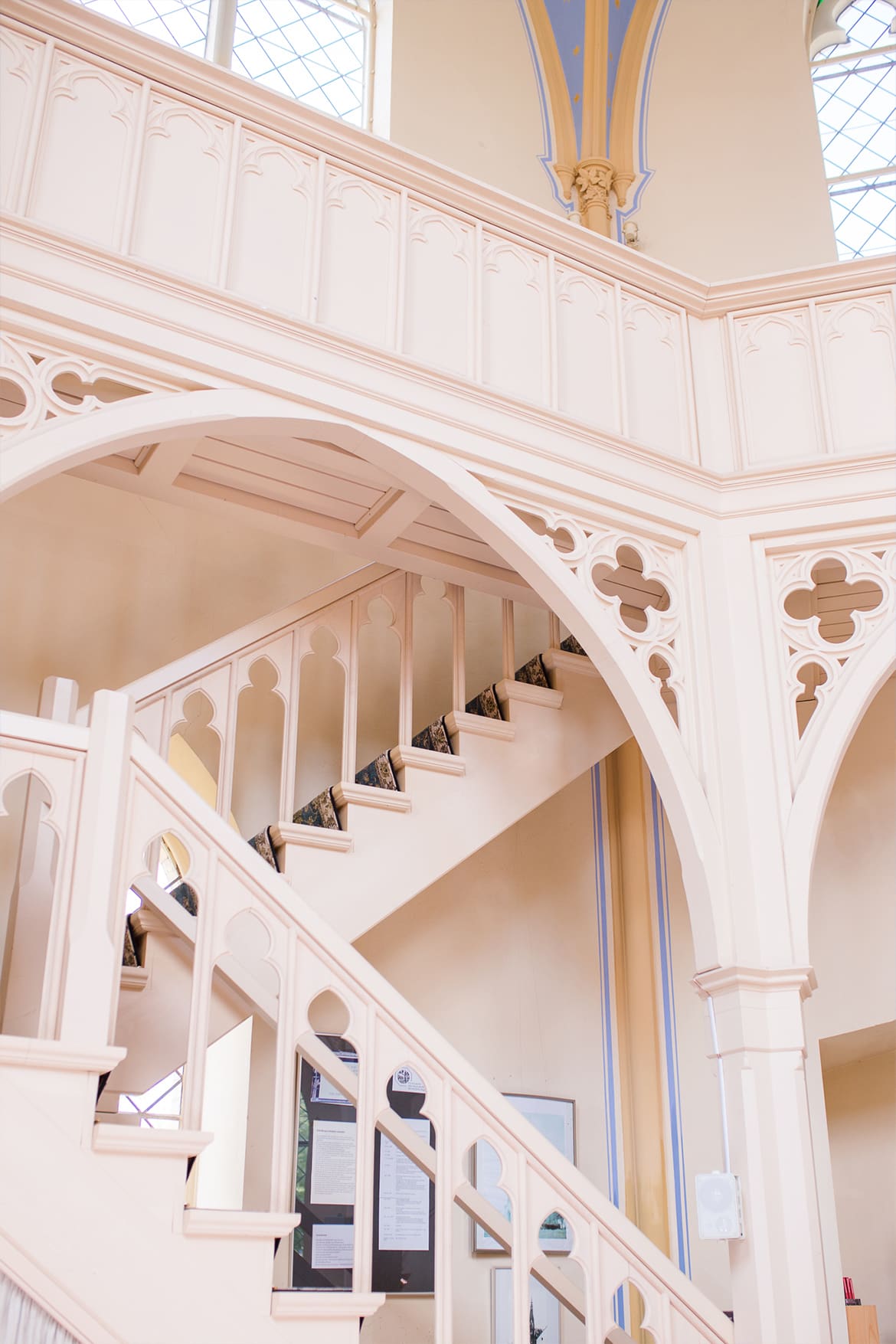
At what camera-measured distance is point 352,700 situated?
21.0 feet

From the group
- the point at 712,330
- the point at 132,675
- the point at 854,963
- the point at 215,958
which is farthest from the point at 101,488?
the point at 854,963

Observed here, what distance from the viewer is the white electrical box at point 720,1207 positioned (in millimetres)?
4551

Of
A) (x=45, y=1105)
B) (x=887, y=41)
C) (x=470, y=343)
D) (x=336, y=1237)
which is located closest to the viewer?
(x=45, y=1105)

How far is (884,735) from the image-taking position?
292 inches

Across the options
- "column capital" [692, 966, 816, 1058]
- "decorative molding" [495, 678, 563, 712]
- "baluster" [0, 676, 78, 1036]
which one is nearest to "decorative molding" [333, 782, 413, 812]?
"decorative molding" [495, 678, 563, 712]

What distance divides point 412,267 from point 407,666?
2.03 metres

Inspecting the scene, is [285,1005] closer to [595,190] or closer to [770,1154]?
[770,1154]

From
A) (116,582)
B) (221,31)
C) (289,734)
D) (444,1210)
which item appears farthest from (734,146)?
(444,1210)

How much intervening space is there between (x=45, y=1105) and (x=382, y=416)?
2935mm

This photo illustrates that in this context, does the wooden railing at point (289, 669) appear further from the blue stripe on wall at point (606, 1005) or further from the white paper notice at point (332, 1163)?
the white paper notice at point (332, 1163)

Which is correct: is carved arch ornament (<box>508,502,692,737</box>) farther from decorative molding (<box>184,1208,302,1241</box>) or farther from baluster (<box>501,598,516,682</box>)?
decorative molding (<box>184,1208,302,1241</box>)

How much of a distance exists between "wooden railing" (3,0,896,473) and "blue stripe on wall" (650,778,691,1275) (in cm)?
269

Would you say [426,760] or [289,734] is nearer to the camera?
[289,734]

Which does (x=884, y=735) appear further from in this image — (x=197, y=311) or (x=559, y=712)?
(x=197, y=311)
